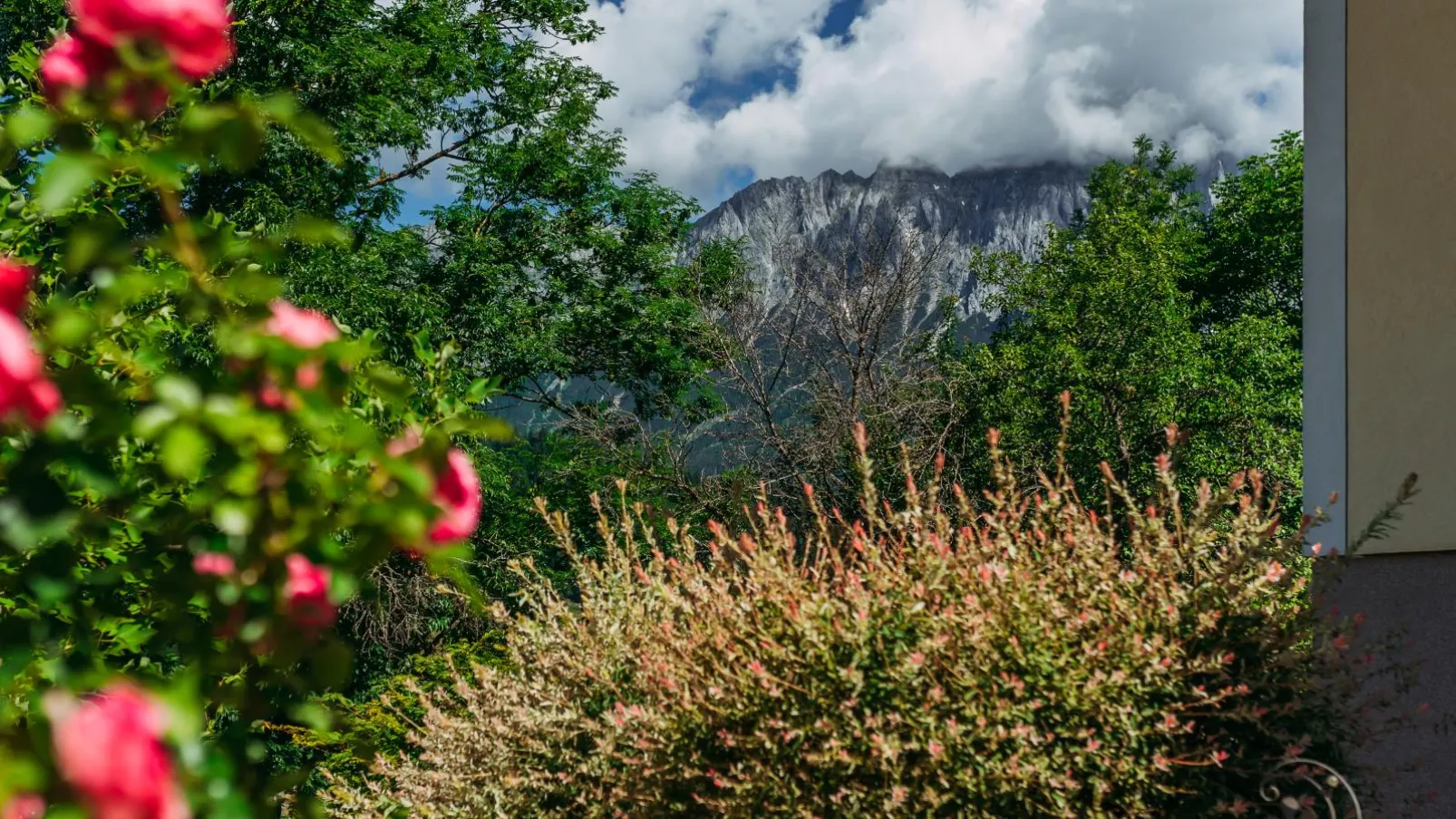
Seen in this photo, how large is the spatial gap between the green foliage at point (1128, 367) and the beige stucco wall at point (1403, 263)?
28.6 feet

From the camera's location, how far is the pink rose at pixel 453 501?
3.98 feet

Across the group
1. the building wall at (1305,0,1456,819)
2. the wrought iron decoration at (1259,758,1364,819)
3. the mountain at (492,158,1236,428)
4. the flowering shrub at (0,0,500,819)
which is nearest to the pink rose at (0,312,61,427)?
the flowering shrub at (0,0,500,819)

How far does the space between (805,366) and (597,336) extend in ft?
10.1

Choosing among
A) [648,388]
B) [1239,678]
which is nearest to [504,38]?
[648,388]

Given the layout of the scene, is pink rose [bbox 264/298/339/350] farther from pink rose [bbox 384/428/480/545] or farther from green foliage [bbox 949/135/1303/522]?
green foliage [bbox 949/135/1303/522]

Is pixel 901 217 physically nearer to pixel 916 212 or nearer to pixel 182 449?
pixel 916 212

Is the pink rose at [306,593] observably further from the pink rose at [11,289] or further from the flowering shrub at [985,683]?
the flowering shrub at [985,683]

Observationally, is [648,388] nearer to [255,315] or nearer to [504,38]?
[504,38]

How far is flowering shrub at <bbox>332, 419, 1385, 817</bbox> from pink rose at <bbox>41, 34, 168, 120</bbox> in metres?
1.98

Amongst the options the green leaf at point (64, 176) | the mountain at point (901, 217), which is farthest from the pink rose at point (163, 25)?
the mountain at point (901, 217)

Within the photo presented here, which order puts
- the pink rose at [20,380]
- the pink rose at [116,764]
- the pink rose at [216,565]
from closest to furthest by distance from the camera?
1. the pink rose at [116,764]
2. the pink rose at [20,380]
3. the pink rose at [216,565]

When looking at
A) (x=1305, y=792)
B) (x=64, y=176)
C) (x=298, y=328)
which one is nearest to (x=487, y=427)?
(x=298, y=328)

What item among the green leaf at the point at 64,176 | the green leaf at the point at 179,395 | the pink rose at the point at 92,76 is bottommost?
the green leaf at the point at 179,395

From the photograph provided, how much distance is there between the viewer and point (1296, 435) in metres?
15.2
